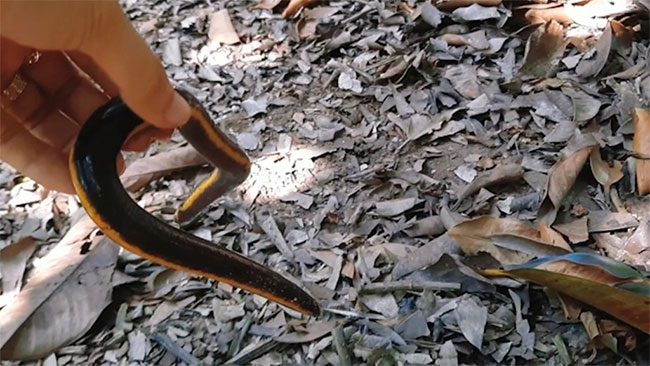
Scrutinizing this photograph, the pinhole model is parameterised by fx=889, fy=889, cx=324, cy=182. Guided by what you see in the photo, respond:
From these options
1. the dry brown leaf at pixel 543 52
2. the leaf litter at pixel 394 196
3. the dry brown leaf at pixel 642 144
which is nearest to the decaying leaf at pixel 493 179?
the leaf litter at pixel 394 196

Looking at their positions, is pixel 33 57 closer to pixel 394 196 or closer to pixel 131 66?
pixel 131 66

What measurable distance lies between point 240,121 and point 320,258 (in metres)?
0.56

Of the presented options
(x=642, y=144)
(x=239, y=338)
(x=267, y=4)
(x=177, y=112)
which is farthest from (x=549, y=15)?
(x=177, y=112)

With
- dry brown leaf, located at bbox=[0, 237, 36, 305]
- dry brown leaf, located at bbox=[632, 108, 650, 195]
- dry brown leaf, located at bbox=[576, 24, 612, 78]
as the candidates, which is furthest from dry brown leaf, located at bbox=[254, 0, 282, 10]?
dry brown leaf, located at bbox=[632, 108, 650, 195]

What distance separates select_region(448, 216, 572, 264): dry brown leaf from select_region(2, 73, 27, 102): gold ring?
84 centimetres

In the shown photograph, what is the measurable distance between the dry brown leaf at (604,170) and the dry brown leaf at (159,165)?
34.0 inches

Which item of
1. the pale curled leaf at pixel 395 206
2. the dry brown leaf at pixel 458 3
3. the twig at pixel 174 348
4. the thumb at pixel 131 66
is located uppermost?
the thumb at pixel 131 66

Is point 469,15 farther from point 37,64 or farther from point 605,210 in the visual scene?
point 37,64

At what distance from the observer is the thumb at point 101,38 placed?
107cm

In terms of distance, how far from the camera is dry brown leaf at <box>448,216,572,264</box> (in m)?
1.67

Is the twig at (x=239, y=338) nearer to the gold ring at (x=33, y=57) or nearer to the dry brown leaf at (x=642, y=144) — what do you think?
the gold ring at (x=33, y=57)

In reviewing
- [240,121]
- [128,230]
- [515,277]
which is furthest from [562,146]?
[128,230]

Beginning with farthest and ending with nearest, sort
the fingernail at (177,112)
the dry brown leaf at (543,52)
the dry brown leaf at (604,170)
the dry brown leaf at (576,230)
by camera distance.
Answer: the dry brown leaf at (543,52)
the dry brown leaf at (604,170)
the dry brown leaf at (576,230)
the fingernail at (177,112)

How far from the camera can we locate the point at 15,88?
4.91ft
